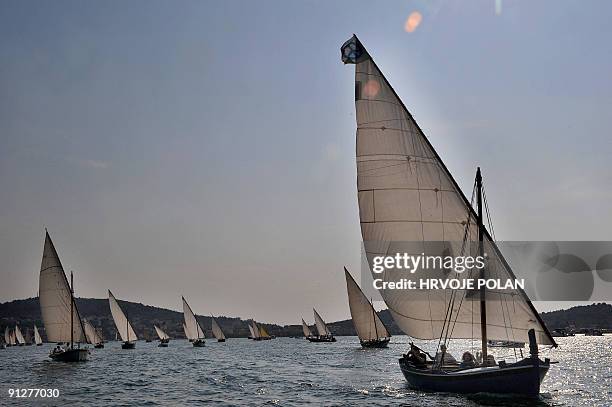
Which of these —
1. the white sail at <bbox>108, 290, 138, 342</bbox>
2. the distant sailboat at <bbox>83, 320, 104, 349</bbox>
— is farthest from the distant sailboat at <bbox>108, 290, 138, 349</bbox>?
the distant sailboat at <bbox>83, 320, 104, 349</bbox>

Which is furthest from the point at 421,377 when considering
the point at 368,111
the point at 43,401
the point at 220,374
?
the point at 220,374

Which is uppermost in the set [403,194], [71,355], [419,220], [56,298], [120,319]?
[403,194]

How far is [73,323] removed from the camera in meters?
83.4

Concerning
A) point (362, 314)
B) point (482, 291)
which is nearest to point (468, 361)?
point (482, 291)

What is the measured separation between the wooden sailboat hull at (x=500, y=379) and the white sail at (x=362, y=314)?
70.4 meters

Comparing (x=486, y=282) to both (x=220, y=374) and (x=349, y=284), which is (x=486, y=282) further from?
(x=349, y=284)

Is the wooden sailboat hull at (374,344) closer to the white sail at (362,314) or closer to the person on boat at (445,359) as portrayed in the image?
the white sail at (362,314)

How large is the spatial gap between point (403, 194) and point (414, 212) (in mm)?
1199

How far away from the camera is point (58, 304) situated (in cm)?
8269

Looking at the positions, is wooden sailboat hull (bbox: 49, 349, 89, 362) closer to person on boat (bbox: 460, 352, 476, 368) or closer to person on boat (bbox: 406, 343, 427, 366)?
person on boat (bbox: 406, 343, 427, 366)

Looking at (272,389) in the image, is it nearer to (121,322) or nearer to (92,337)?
(121,322)

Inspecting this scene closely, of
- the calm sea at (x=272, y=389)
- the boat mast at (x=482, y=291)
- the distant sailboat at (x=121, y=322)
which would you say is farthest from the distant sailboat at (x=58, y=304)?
the boat mast at (x=482, y=291)

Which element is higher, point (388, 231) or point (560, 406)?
point (388, 231)

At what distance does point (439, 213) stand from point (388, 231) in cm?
305
